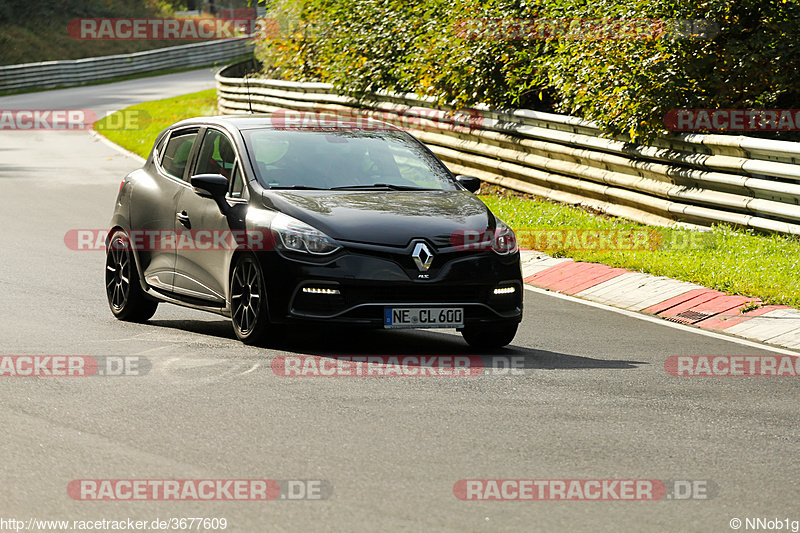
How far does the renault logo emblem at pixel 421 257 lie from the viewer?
8.55 meters

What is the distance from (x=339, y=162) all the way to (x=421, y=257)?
4.66 ft

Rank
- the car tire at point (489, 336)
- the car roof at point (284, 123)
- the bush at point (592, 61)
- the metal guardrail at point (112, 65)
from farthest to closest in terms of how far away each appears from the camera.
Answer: the metal guardrail at point (112, 65)
the bush at point (592, 61)
the car roof at point (284, 123)
the car tire at point (489, 336)

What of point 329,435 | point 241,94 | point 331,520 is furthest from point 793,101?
point 241,94

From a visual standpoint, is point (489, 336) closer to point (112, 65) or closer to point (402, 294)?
point (402, 294)

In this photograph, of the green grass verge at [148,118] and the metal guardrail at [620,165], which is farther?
the green grass verge at [148,118]

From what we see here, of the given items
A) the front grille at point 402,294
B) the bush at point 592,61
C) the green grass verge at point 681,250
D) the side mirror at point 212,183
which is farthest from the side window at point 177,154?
the bush at point 592,61

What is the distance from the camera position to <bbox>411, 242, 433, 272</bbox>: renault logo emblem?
28.1ft

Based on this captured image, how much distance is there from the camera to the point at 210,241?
372 inches

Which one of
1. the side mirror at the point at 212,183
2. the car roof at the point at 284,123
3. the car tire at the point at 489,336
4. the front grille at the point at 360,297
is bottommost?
the car tire at the point at 489,336

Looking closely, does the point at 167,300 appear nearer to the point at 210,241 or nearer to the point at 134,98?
the point at 210,241

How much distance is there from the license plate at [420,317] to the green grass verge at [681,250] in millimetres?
3263

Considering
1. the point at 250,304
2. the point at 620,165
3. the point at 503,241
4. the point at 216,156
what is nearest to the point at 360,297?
the point at 250,304

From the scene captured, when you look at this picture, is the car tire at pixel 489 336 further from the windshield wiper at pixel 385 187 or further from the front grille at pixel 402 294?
the windshield wiper at pixel 385 187

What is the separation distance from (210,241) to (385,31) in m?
13.5
